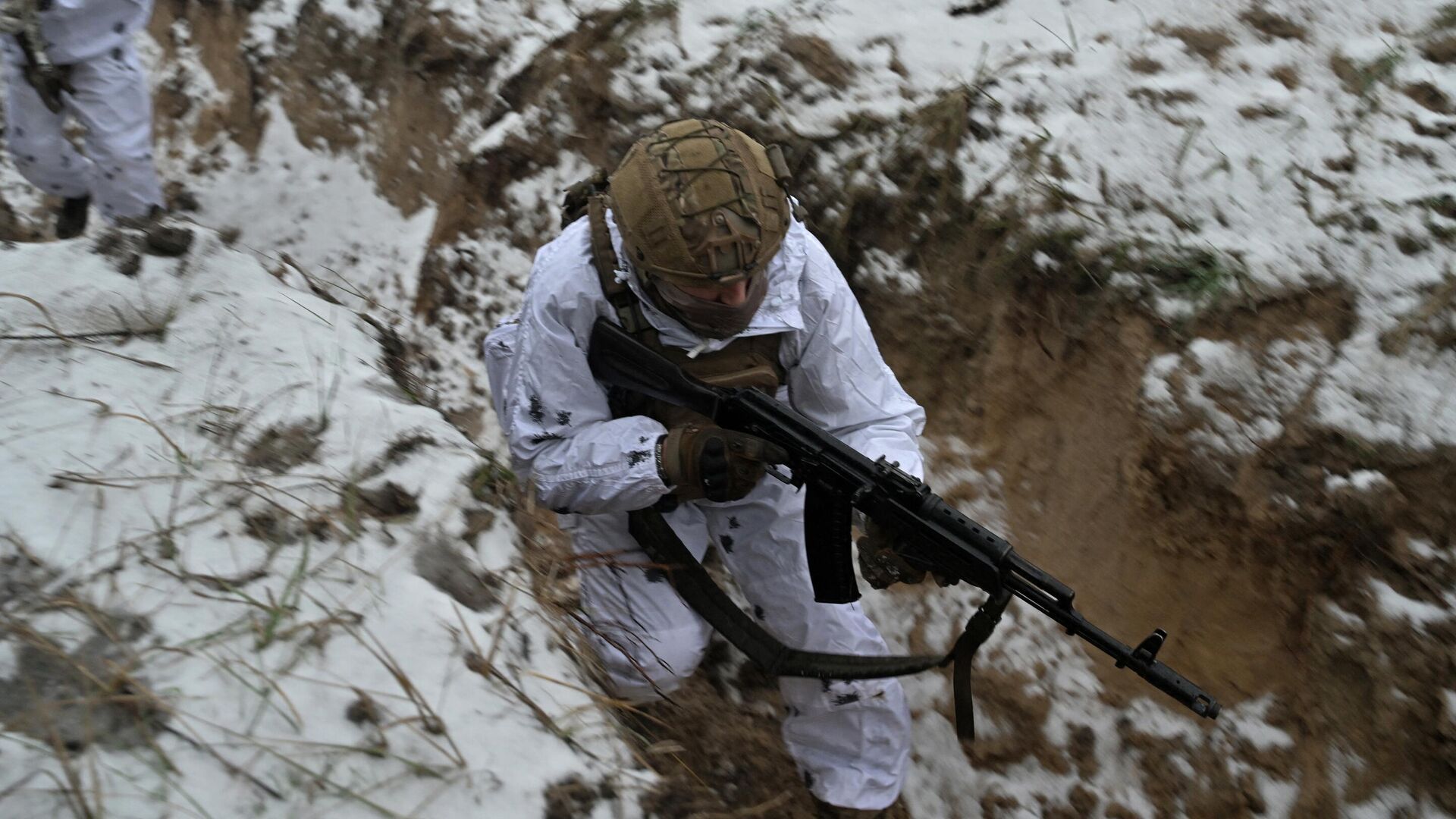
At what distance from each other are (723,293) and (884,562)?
80 centimetres

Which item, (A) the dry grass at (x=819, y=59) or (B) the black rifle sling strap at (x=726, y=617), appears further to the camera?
(A) the dry grass at (x=819, y=59)

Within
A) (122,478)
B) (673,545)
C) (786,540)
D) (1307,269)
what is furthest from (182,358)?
(1307,269)

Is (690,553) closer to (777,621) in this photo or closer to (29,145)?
(777,621)

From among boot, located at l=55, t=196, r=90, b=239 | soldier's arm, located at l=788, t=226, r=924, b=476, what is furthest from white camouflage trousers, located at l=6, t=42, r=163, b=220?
soldier's arm, located at l=788, t=226, r=924, b=476

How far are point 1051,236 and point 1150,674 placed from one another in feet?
5.68

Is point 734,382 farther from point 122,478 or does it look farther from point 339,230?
point 339,230

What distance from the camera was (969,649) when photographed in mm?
2598

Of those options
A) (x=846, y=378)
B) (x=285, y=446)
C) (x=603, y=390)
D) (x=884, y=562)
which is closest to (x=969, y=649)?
(x=884, y=562)

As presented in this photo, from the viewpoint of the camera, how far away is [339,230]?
5.41m

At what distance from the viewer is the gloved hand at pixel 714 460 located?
2.60 metres

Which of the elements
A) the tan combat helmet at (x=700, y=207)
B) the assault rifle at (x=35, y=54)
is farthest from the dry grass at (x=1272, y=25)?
the assault rifle at (x=35, y=54)

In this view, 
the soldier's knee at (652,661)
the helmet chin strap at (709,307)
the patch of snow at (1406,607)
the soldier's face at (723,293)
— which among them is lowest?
the soldier's knee at (652,661)

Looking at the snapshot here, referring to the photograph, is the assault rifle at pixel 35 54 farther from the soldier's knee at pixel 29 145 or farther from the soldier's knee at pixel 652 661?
the soldier's knee at pixel 652 661

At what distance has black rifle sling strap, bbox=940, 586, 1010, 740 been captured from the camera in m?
2.47
